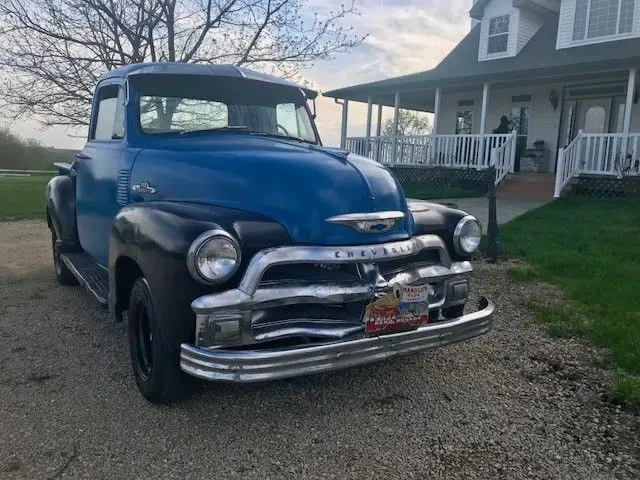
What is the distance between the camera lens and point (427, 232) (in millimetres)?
3559

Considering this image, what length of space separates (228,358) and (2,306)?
3.58 m

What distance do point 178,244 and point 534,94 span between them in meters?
18.0

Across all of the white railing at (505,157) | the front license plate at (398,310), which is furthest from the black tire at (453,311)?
the white railing at (505,157)

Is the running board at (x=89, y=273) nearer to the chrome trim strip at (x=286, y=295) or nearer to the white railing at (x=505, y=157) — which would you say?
the chrome trim strip at (x=286, y=295)

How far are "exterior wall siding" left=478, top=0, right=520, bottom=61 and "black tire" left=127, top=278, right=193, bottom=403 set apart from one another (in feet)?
58.8

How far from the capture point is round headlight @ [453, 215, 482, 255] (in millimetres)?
3639

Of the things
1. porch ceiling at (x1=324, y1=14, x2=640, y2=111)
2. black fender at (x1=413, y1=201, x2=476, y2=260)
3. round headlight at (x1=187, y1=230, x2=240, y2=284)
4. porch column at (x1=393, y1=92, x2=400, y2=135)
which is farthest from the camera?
porch column at (x1=393, y1=92, x2=400, y2=135)

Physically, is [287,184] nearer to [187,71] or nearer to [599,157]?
[187,71]

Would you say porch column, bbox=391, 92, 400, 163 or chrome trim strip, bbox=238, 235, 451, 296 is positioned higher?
porch column, bbox=391, 92, 400, 163

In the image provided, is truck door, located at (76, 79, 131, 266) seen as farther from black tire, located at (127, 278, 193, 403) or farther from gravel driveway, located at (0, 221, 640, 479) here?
black tire, located at (127, 278, 193, 403)

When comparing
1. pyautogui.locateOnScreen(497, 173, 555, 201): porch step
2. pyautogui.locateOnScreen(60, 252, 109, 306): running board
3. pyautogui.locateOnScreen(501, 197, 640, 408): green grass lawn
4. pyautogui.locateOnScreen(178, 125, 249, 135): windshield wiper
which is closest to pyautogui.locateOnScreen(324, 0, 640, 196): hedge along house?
pyautogui.locateOnScreen(497, 173, 555, 201): porch step

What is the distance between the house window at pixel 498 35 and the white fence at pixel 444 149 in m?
3.60

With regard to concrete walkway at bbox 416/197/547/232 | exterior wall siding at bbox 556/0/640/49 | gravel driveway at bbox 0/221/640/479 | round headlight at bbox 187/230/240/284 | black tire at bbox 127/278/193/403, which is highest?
exterior wall siding at bbox 556/0/640/49

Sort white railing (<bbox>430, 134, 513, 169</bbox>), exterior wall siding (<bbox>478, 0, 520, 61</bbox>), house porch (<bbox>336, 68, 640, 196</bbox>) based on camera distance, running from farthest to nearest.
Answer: exterior wall siding (<bbox>478, 0, 520, 61</bbox>) → white railing (<bbox>430, 134, 513, 169</bbox>) → house porch (<bbox>336, 68, 640, 196</bbox>)
